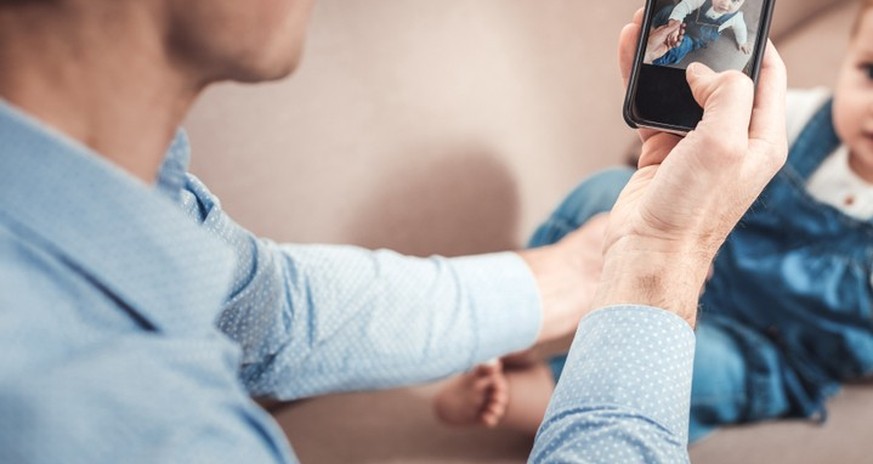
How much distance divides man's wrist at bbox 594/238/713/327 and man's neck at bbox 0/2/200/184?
28 centimetres

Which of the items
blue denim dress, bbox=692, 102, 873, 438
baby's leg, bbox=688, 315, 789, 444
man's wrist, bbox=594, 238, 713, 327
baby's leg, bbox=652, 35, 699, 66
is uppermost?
baby's leg, bbox=652, 35, 699, 66

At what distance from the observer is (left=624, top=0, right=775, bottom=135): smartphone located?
549 millimetres

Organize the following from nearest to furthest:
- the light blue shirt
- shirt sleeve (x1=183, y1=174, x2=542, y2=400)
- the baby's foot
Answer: the light blue shirt
shirt sleeve (x1=183, y1=174, x2=542, y2=400)
the baby's foot

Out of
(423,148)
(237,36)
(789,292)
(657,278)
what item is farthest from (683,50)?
(789,292)

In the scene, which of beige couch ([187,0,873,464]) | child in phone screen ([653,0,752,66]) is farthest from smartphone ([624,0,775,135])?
beige couch ([187,0,873,464])

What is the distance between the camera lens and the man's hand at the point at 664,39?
56 centimetres

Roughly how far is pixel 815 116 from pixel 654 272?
66 centimetres

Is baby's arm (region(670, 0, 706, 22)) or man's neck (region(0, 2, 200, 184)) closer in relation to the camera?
man's neck (region(0, 2, 200, 184))

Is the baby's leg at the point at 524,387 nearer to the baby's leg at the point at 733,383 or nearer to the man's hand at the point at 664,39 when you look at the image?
the baby's leg at the point at 733,383

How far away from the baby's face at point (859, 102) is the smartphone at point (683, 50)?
520 millimetres

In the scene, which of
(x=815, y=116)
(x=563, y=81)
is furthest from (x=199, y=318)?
(x=815, y=116)

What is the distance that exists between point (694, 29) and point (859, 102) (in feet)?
1.80

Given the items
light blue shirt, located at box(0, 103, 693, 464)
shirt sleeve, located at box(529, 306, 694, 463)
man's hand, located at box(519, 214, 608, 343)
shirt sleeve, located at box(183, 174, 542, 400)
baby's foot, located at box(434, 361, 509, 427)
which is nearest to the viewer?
light blue shirt, located at box(0, 103, 693, 464)

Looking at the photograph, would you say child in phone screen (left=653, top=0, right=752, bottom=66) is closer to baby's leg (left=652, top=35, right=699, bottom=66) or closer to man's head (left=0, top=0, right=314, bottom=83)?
baby's leg (left=652, top=35, right=699, bottom=66)
